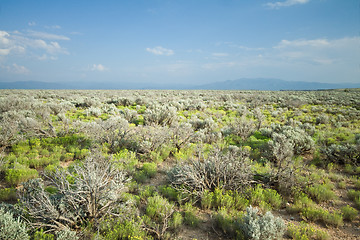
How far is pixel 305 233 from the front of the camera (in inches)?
132

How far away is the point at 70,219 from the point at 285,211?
4.77 m

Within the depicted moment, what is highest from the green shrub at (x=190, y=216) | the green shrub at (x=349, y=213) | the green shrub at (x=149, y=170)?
the green shrub at (x=149, y=170)

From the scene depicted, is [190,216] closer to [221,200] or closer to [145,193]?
[221,200]

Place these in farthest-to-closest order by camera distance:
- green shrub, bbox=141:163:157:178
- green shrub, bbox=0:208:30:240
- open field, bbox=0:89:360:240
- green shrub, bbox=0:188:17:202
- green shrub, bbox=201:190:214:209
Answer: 1. green shrub, bbox=141:163:157:178
2. green shrub, bbox=201:190:214:209
3. green shrub, bbox=0:188:17:202
4. open field, bbox=0:89:360:240
5. green shrub, bbox=0:208:30:240

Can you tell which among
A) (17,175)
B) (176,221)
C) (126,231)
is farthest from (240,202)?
(17,175)

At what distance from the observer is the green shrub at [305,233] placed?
3.26 meters

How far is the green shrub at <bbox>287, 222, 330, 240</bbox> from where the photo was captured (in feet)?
10.7

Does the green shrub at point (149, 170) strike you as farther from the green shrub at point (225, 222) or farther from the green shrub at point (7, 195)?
the green shrub at point (7, 195)

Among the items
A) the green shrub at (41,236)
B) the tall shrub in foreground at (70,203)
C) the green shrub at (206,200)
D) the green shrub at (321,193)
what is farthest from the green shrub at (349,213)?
the green shrub at (41,236)

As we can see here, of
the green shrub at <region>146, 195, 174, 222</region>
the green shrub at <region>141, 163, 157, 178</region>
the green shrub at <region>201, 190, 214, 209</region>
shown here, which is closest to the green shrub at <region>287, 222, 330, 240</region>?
the green shrub at <region>201, 190, 214, 209</region>

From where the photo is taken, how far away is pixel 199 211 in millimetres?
4195

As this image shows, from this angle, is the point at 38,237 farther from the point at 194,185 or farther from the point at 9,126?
the point at 9,126

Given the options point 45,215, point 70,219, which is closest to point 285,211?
point 70,219

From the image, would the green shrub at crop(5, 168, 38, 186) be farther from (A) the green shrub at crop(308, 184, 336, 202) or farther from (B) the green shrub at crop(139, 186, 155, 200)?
(A) the green shrub at crop(308, 184, 336, 202)
